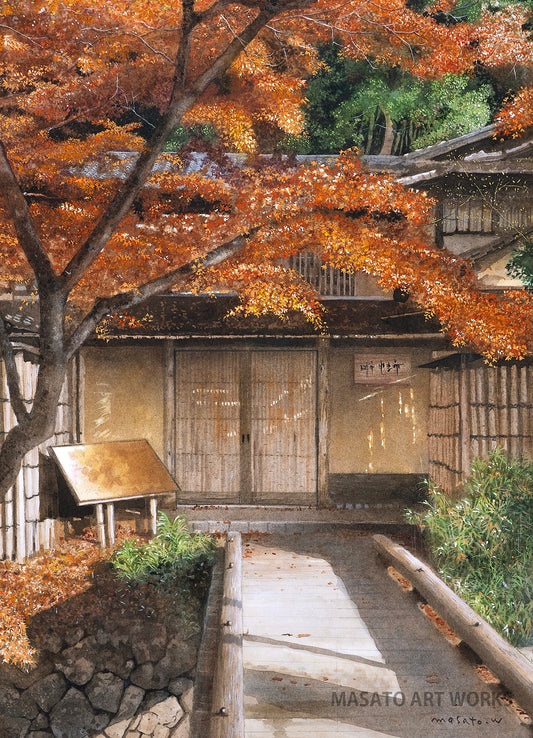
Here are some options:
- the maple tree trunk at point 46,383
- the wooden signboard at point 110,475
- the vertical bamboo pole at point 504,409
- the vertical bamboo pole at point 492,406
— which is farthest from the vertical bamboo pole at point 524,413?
the maple tree trunk at point 46,383

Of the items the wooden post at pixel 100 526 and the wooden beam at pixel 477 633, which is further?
the wooden post at pixel 100 526

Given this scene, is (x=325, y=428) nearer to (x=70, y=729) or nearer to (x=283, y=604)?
(x=283, y=604)

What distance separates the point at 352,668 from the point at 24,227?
211 inches

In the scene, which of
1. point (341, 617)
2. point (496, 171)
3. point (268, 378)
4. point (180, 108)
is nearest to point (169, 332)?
point (268, 378)

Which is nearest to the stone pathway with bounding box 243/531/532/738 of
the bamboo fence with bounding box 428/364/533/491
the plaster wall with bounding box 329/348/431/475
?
the bamboo fence with bounding box 428/364/533/491

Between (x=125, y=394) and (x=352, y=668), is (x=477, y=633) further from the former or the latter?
(x=125, y=394)

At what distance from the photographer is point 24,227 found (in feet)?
21.7

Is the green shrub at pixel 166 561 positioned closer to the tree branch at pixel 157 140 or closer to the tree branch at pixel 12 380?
the tree branch at pixel 12 380

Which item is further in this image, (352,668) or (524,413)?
(524,413)

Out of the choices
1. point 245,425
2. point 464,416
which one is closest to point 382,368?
point 245,425

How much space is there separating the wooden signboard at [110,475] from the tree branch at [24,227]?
139 inches

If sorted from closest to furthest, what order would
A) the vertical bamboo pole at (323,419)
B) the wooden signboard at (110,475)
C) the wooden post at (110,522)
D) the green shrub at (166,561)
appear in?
the green shrub at (166,561), the wooden signboard at (110,475), the wooden post at (110,522), the vertical bamboo pole at (323,419)

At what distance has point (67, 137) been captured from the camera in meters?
10.1

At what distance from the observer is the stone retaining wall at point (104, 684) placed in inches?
280
